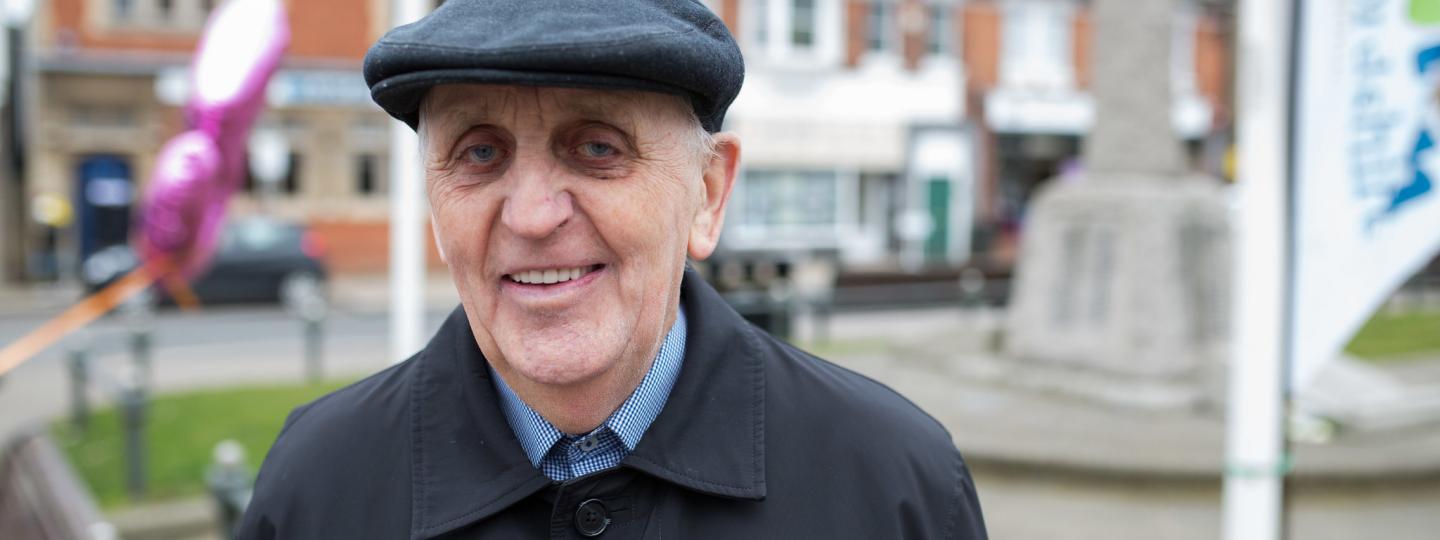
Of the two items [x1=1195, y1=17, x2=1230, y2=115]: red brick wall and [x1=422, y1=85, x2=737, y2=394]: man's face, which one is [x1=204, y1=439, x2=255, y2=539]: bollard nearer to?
[x1=422, y1=85, x2=737, y2=394]: man's face

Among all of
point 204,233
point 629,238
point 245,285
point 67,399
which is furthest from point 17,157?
point 629,238

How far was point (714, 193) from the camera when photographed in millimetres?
1804

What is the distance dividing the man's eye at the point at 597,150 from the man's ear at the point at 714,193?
0.73 ft

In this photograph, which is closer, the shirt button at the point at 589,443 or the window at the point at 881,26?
the shirt button at the point at 589,443

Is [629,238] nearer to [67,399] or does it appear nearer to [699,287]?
[699,287]

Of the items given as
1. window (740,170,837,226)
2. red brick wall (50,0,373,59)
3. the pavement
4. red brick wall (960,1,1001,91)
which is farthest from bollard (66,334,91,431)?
red brick wall (960,1,1001,91)

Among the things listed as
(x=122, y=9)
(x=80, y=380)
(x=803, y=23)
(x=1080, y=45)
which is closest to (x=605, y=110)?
(x=80, y=380)

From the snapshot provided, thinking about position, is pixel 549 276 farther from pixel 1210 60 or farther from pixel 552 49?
pixel 1210 60

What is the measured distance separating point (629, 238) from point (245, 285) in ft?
59.7

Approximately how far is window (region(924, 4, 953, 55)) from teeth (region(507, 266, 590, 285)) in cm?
2936

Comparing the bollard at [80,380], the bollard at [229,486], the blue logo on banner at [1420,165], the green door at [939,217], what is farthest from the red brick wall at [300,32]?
the blue logo on banner at [1420,165]

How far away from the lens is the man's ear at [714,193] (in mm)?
1753

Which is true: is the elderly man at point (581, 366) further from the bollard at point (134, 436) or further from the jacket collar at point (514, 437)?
the bollard at point (134, 436)

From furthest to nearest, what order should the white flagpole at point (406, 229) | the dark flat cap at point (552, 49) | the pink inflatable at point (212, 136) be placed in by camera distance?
the pink inflatable at point (212, 136), the white flagpole at point (406, 229), the dark flat cap at point (552, 49)
